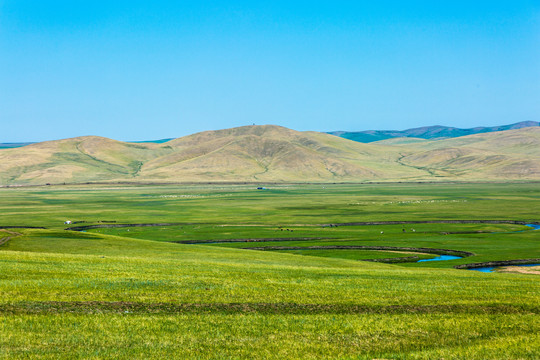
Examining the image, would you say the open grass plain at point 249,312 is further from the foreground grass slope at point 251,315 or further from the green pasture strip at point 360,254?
the green pasture strip at point 360,254

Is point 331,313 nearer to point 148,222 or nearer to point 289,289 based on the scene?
point 289,289

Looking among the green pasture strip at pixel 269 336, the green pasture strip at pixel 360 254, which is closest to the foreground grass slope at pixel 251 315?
the green pasture strip at pixel 269 336

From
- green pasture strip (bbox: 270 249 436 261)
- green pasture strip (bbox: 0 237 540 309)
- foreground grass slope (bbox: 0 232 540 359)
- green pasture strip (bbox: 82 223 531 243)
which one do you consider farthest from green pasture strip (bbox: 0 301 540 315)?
green pasture strip (bbox: 82 223 531 243)

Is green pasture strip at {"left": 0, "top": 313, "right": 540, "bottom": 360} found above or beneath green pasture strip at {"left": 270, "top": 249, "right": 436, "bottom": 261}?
above

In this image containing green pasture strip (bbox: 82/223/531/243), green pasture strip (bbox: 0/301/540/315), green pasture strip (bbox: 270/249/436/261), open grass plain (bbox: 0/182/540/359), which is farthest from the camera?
green pasture strip (bbox: 82/223/531/243)

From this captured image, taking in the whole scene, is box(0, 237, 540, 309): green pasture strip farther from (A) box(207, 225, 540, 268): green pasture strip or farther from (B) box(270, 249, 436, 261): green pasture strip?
(A) box(207, 225, 540, 268): green pasture strip

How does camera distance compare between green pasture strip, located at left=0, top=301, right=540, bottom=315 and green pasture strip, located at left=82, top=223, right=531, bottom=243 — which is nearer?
green pasture strip, located at left=0, top=301, right=540, bottom=315

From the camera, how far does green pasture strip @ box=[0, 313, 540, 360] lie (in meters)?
17.7

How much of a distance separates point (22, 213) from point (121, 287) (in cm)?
12944

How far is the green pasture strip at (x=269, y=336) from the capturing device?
17.7 metres

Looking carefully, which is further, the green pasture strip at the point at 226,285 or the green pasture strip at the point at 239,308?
the green pasture strip at the point at 226,285

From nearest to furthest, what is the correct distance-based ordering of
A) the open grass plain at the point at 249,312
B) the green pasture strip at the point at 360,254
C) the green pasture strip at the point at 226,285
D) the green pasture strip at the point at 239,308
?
the open grass plain at the point at 249,312
the green pasture strip at the point at 239,308
the green pasture strip at the point at 226,285
the green pasture strip at the point at 360,254

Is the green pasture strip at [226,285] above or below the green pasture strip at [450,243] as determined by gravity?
above

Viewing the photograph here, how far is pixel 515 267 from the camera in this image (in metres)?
61.0
